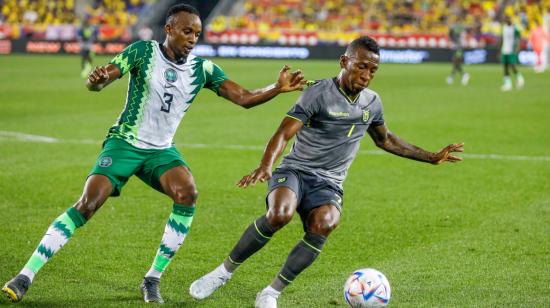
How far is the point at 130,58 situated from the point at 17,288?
1.93 meters

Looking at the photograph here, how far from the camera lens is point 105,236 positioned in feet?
30.1

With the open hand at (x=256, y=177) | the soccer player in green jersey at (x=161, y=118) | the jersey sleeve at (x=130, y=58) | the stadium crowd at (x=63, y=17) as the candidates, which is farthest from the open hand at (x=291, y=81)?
the stadium crowd at (x=63, y=17)

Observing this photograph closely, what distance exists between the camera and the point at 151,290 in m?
6.84

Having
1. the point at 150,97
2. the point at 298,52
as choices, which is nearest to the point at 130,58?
the point at 150,97

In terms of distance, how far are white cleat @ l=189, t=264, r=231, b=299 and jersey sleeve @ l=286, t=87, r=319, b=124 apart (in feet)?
4.30

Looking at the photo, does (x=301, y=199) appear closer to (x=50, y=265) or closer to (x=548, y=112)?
(x=50, y=265)

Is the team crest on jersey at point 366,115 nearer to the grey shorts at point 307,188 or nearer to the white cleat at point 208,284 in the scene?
the grey shorts at point 307,188

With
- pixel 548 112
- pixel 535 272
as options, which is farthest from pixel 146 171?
pixel 548 112

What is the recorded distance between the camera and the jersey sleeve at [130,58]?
22.7ft

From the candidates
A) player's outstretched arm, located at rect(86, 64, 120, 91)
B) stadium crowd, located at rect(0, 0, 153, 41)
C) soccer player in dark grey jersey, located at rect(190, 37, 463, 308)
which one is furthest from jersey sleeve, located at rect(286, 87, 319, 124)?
stadium crowd, located at rect(0, 0, 153, 41)

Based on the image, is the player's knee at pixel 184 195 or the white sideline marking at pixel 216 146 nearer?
the player's knee at pixel 184 195

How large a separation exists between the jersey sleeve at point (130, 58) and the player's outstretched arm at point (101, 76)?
83 millimetres

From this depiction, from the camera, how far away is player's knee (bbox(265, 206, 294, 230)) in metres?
6.47

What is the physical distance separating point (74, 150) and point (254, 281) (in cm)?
881
